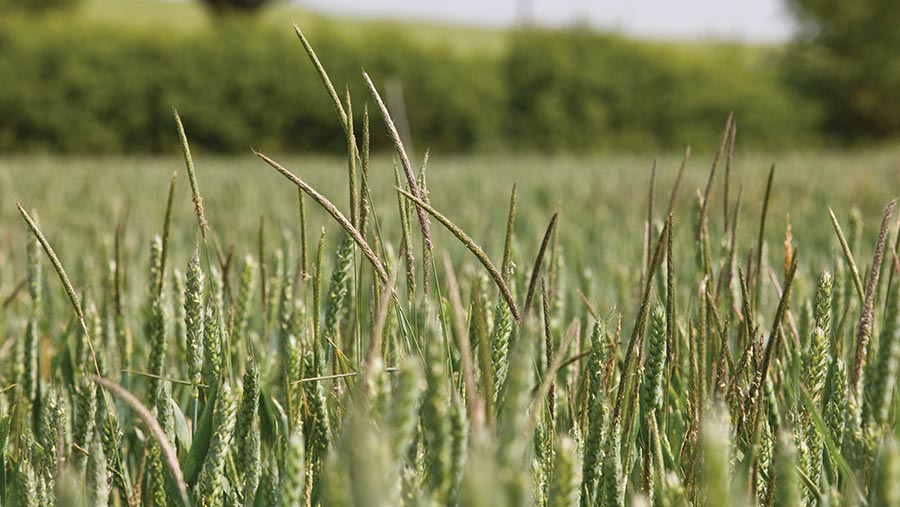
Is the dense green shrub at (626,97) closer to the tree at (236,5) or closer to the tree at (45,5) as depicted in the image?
the tree at (45,5)

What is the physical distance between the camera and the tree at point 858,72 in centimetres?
2197

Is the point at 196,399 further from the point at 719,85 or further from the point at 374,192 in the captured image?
the point at 719,85

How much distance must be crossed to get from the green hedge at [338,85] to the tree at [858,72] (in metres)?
4.23

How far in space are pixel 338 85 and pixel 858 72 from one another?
1352cm

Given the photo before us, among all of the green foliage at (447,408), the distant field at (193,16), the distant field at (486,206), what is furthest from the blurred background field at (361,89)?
the distant field at (193,16)

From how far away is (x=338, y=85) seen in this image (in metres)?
16.8

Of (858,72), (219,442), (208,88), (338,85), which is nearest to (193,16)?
(338,85)

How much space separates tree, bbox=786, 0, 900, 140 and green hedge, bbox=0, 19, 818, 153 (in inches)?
166

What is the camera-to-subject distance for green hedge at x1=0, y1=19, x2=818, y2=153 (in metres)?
14.7

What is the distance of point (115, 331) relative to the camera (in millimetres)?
1374

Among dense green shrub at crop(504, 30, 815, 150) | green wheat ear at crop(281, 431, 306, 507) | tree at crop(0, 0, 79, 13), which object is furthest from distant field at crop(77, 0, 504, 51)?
green wheat ear at crop(281, 431, 306, 507)

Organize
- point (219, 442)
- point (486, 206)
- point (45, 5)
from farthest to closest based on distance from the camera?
1. point (45, 5)
2. point (486, 206)
3. point (219, 442)

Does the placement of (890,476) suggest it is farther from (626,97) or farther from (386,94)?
(626,97)

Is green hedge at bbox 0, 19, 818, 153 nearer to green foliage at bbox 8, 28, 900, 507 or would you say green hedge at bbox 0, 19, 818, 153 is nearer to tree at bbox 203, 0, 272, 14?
green foliage at bbox 8, 28, 900, 507
